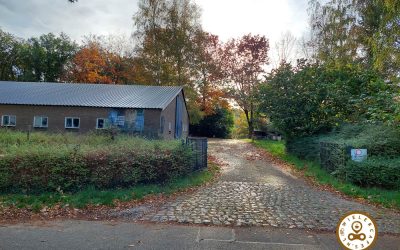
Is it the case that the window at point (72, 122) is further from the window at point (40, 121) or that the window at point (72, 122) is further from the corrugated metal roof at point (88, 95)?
the window at point (40, 121)

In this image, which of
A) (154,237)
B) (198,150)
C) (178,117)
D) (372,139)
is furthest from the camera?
A: (178,117)

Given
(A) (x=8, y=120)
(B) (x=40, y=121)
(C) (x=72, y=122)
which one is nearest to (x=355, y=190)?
(C) (x=72, y=122)

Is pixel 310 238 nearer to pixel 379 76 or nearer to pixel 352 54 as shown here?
pixel 379 76

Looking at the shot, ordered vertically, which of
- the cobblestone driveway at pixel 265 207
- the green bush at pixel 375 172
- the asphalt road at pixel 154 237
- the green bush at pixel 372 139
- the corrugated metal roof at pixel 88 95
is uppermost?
the corrugated metal roof at pixel 88 95

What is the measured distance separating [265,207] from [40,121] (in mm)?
26370

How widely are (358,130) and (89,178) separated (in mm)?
11863

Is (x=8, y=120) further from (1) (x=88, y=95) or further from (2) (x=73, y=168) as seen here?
(2) (x=73, y=168)

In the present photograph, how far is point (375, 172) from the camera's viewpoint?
1016 cm

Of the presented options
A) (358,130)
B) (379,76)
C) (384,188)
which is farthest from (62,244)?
(379,76)

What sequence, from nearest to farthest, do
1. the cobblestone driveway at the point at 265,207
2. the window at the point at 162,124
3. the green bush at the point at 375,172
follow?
the cobblestone driveway at the point at 265,207
the green bush at the point at 375,172
the window at the point at 162,124

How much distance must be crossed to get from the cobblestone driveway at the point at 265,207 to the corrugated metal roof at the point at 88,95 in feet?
53.2

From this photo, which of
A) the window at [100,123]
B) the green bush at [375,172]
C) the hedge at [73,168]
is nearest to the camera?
the hedge at [73,168]

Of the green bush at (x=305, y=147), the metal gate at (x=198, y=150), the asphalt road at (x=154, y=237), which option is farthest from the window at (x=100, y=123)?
the asphalt road at (x=154, y=237)

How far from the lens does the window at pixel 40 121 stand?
2822 cm
